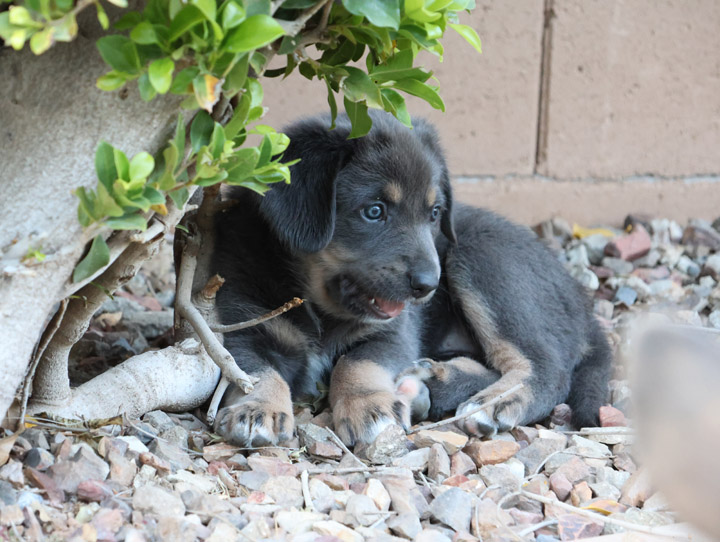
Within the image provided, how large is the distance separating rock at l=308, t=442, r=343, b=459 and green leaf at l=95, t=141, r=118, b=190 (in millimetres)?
1130

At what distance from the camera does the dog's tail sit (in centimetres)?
301

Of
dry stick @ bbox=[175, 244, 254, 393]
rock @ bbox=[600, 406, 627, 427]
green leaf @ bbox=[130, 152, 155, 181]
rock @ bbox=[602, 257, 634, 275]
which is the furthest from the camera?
rock @ bbox=[602, 257, 634, 275]

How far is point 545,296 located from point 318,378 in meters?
1.03

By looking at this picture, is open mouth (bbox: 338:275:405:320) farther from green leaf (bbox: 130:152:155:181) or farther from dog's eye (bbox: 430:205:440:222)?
green leaf (bbox: 130:152:155:181)

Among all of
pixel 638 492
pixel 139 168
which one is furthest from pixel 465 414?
pixel 139 168

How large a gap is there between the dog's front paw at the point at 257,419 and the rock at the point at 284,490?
0.88ft

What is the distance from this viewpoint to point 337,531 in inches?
77.2

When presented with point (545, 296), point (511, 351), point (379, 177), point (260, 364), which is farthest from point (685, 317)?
point (260, 364)

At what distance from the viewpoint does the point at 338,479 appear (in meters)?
2.29

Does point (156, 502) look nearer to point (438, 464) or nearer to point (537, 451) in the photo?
point (438, 464)

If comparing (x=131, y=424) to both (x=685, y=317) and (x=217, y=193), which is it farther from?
(x=685, y=317)

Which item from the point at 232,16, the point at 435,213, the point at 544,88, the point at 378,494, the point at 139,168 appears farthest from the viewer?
the point at 544,88

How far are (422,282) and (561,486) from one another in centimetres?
82

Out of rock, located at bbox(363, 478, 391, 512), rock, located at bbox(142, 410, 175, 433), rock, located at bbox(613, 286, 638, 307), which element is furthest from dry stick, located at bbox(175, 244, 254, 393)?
rock, located at bbox(613, 286, 638, 307)
